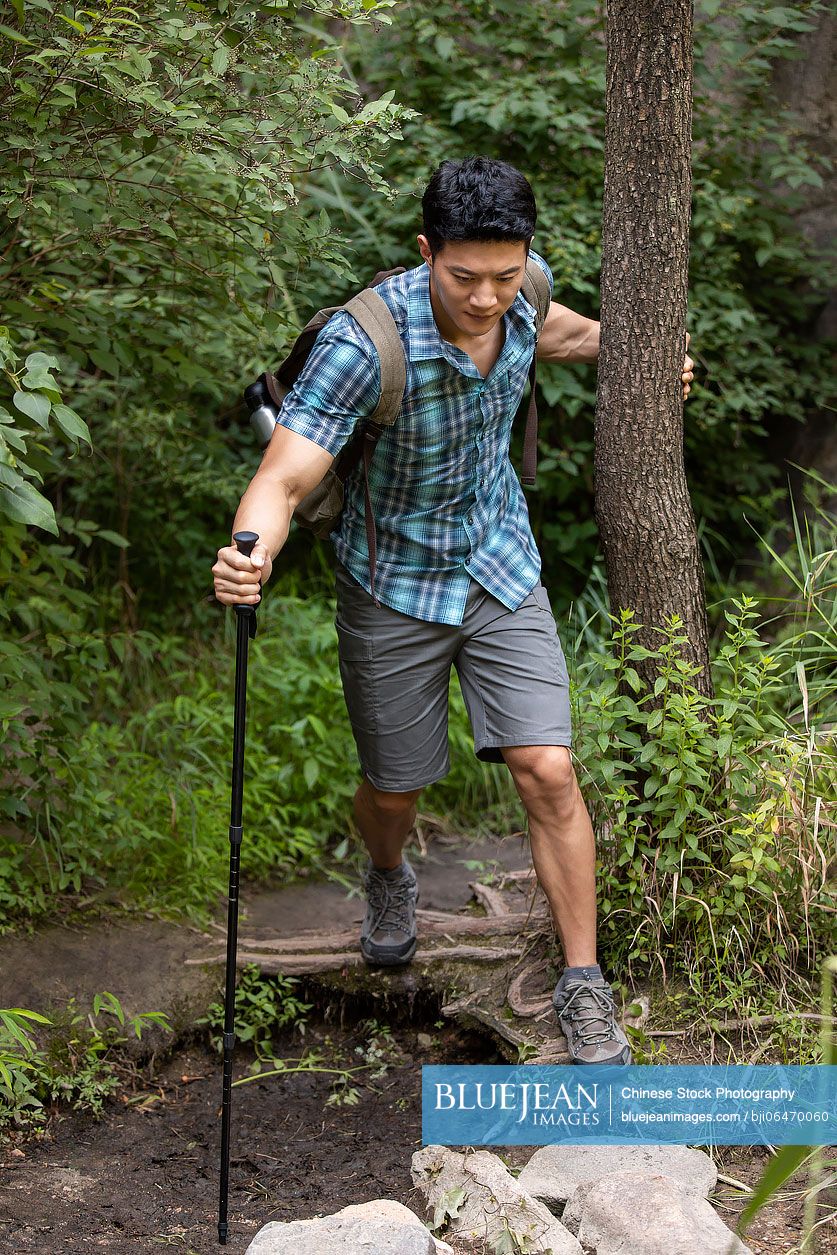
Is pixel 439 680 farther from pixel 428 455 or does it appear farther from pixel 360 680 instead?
pixel 428 455

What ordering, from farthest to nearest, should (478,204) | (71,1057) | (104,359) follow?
(104,359), (71,1057), (478,204)

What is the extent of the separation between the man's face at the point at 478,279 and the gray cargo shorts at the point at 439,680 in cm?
Answer: 69

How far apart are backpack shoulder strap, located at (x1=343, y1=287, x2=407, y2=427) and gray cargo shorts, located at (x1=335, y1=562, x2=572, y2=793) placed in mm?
528

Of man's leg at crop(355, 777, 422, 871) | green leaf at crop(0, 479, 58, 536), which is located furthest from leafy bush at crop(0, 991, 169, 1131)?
green leaf at crop(0, 479, 58, 536)

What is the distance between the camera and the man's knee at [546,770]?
3049mm

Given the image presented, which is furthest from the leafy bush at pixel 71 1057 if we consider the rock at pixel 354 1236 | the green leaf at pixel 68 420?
the green leaf at pixel 68 420

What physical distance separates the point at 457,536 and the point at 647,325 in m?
0.73

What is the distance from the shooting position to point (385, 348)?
2.88 meters

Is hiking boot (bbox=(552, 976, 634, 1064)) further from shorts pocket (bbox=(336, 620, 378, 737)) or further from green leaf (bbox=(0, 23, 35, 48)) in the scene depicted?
green leaf (bbox=(0, 23, 35, 48))

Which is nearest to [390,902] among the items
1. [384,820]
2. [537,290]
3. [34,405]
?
[384,820]

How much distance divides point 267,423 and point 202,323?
1.03m

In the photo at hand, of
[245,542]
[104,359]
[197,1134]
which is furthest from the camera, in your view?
[104,359]

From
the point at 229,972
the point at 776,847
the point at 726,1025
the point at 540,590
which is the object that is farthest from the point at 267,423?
the point at 726,1025

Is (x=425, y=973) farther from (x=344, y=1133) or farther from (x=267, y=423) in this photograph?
(x=267, y=423)
